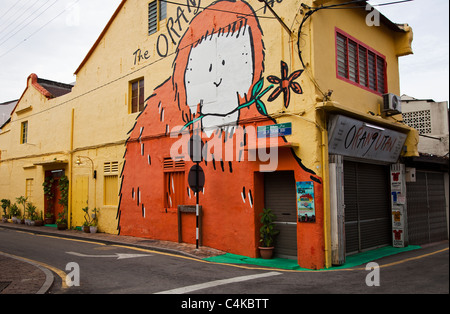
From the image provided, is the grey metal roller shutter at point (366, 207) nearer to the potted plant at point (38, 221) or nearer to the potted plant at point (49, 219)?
the potted plant at point (49, 219)

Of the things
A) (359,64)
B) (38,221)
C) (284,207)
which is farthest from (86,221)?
(359,64)

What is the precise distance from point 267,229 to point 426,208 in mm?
6852

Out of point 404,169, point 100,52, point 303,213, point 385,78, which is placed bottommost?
point 303,213

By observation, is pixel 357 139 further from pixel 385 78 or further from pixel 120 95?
pixel 120 95

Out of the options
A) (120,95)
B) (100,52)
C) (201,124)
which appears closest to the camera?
(201,124)

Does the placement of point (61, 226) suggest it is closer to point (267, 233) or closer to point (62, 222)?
point (62, 222)

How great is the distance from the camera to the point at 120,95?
626 inches

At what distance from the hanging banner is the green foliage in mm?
2336

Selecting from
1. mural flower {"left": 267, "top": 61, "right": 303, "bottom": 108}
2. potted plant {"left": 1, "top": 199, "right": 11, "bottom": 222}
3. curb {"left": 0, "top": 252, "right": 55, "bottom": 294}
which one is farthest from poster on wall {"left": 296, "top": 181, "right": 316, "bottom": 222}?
potted plant {"left": 1, "top": 199, "right": 11, "bottom": 222}

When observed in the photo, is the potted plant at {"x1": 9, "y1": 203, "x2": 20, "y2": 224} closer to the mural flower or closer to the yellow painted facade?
the yellow painted facade

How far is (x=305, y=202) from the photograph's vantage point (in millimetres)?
9445

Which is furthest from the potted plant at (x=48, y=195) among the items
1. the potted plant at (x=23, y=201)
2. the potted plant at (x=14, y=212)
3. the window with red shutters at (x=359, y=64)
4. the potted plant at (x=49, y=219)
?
the window with red shutters at (x=359, y=64)

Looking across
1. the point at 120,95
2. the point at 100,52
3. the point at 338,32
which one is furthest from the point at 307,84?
the point at 100,52
